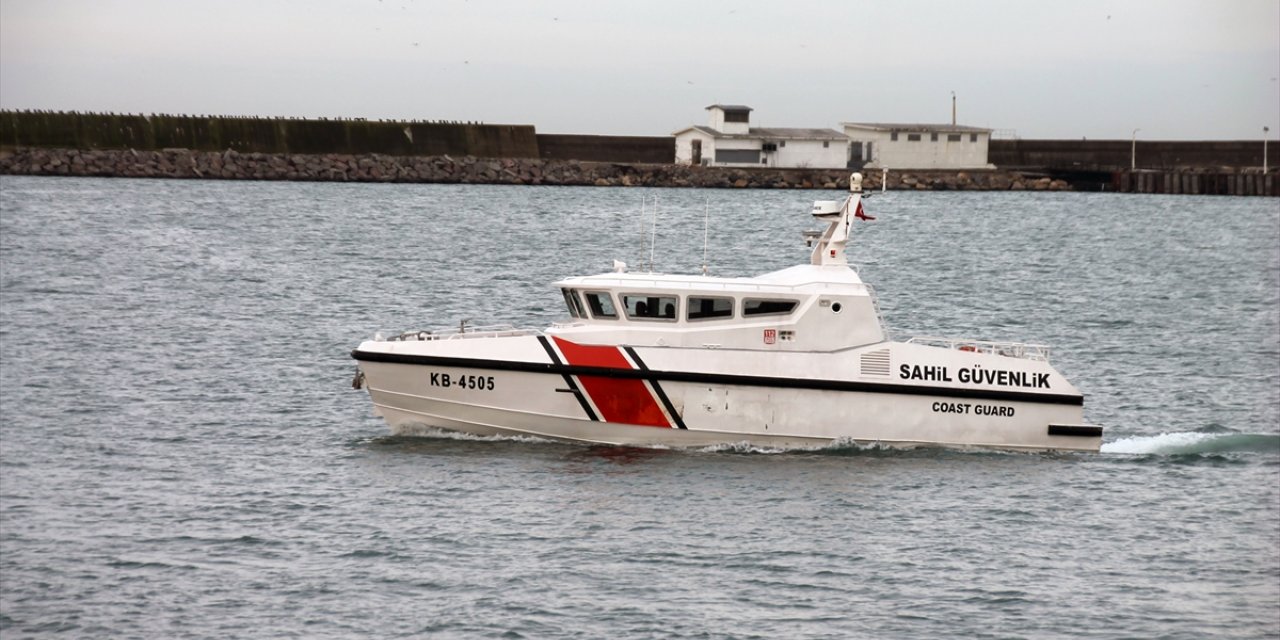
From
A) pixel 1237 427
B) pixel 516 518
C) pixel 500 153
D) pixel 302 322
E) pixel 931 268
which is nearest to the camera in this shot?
pixel 516 518

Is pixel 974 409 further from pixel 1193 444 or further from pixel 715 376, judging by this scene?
pixel 1193 444

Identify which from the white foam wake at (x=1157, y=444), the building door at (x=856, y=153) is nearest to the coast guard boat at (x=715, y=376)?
the white foam wake at (x=1157, y=444)

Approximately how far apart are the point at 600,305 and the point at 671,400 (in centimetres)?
170

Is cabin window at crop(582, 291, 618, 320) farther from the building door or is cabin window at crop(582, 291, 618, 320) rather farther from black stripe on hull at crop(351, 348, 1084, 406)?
the building door

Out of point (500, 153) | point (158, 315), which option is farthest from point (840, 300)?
point (500, 153)

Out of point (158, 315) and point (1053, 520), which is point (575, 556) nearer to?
point (1053, 520)

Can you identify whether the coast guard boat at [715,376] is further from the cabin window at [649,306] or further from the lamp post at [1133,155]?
the lamp post at [1133,155]

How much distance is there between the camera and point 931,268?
53.4 meters

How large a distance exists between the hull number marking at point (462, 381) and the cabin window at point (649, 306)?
2.21 m

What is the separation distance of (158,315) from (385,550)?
21.7 metres

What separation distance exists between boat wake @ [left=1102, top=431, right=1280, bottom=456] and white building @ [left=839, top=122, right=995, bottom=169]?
7924cm

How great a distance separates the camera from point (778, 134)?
4008 inches

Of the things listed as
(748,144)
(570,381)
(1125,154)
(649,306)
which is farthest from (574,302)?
(1125,154)

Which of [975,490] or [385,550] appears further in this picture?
[975,490]
